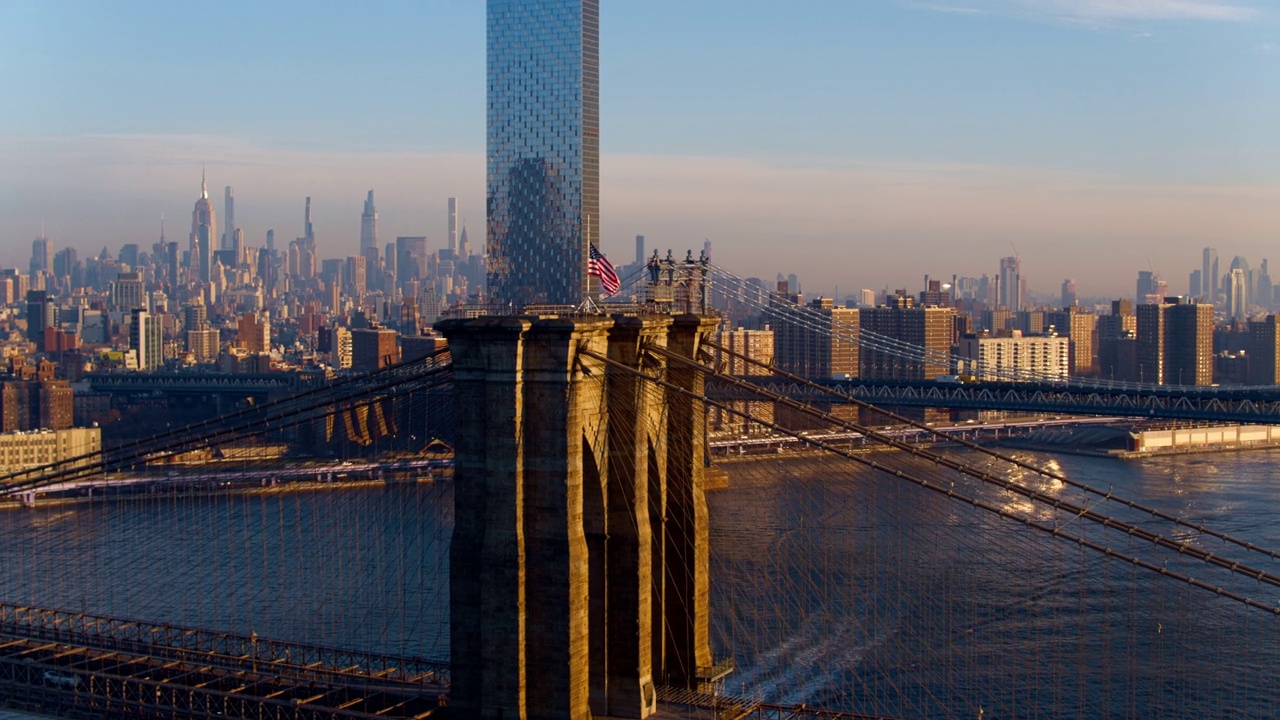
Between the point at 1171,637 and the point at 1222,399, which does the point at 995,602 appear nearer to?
the point at 1171,637

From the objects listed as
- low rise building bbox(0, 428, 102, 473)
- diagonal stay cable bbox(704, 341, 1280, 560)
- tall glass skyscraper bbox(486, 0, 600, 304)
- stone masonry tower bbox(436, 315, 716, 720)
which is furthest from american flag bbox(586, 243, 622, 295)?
low rise building bbox(0, 428, 102, 473)

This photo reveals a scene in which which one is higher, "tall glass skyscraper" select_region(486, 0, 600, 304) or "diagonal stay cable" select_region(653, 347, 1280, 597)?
"tall glass skyscraper" select_region(486, 0, 600, 304)

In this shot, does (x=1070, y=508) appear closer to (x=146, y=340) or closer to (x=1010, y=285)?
(x=146, y=340)

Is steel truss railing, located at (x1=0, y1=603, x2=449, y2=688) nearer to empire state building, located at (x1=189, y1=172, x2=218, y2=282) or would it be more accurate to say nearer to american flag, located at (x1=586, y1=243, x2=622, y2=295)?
american flag, located at (x1=586, y1=243, x2=622, y2=295)

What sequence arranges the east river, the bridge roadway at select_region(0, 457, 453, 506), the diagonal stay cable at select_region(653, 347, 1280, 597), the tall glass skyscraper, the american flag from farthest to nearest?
the tall glass skyscraper
the bridge roadway at select_region(0, 457, 453, 506)
the east river
the american flag
the diagonal stay cable at select_region(653, 347, 1280, 597)

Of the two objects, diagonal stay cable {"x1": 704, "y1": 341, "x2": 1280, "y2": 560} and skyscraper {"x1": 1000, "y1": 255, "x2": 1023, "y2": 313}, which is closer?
diagonal stay cable {"x1": 704, "y1": 341, "x2": 1280, "y2": 560}

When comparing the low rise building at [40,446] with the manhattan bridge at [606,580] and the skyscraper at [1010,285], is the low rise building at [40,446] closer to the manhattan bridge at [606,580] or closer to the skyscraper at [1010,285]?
the manhattan bridge at [606,580]

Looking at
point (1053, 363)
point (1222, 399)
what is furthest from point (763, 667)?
point (1053, 363)
